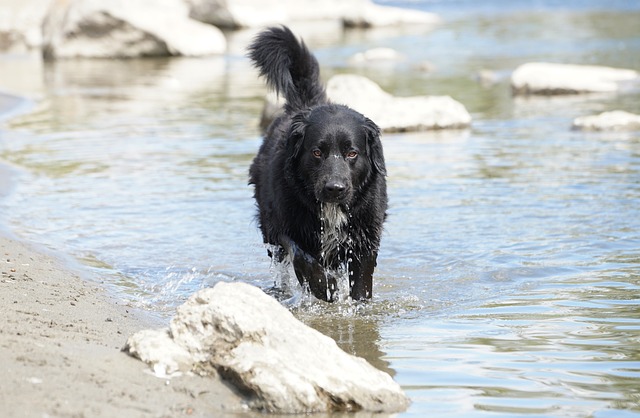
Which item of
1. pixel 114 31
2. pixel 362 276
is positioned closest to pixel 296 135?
pixel 362 276

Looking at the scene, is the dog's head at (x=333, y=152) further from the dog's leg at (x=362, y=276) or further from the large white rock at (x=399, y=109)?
the large white rock at (x=399, y=109)

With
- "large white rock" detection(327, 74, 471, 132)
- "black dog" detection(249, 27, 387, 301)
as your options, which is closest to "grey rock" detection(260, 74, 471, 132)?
"large white rock" detection(327, 74, 471, 132)

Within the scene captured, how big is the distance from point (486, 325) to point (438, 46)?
69.8 feet

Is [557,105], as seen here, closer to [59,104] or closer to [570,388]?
[59,104]

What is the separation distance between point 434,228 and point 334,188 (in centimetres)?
261

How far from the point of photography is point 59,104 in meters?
15.4

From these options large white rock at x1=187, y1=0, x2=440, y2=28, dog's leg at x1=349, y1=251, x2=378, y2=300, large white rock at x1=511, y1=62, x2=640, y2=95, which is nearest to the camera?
dog's leg at x1=349, y1=251, x2=378, y2=300

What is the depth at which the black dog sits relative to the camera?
5.48 m

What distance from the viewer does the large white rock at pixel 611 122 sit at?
11856 millimetres

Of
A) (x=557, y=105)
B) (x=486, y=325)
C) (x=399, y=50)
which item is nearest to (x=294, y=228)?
(x=486, y=325)

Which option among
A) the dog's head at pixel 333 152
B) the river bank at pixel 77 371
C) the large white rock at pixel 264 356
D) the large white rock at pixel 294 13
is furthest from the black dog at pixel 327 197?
the large white rock at pixel 294 13

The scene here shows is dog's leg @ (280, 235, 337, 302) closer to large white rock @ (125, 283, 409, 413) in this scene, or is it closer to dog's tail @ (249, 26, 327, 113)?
dog's tail @ (249, 26, 327, 113)

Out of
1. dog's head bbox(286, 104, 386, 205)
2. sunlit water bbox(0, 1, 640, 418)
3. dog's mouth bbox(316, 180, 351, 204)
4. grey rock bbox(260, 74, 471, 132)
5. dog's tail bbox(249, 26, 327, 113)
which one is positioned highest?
dog's tail bbox(249, 26, 327, 113)

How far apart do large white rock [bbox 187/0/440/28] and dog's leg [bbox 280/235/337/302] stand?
28.3m
